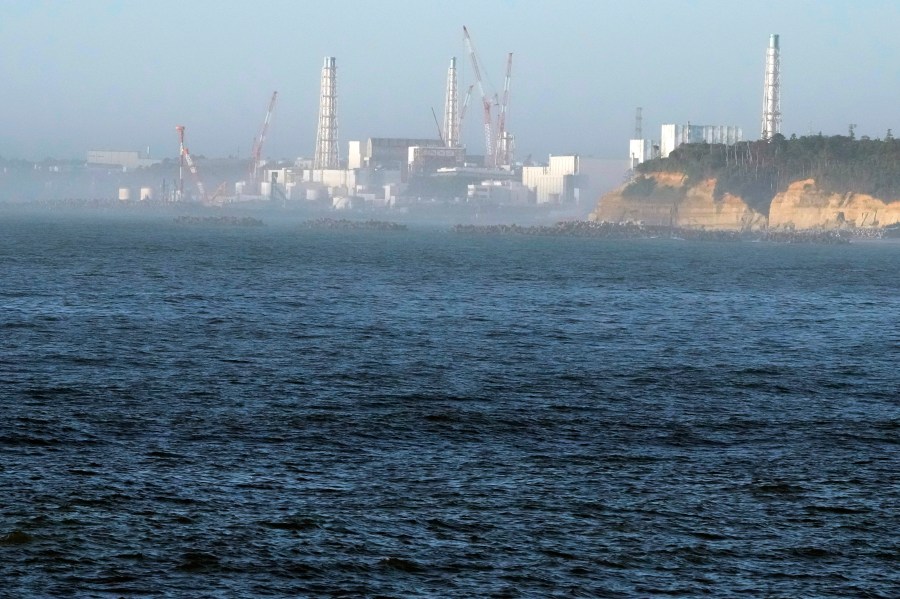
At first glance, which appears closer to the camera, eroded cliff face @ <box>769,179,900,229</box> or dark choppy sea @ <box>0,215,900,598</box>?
dark choppy sea @ <box>0,215,900,598</box>

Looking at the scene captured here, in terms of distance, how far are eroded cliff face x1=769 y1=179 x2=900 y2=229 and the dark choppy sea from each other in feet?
417

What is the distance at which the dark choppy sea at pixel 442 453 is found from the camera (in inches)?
810

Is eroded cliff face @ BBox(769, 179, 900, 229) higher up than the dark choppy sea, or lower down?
higher up

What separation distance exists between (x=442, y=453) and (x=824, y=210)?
6760 inches

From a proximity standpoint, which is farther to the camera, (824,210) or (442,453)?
(824,210)

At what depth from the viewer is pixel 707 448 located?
29812 millimetres

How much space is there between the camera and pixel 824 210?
19075 cm

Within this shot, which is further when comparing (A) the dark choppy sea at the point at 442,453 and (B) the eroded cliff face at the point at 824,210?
(B) the eroded cliff face at the point at 824,210

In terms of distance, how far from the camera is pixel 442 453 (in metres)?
28.8

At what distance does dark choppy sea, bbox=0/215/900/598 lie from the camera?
67.5ft

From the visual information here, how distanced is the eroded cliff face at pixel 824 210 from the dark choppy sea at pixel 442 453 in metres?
127

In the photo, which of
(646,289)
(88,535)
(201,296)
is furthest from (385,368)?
(646,289)

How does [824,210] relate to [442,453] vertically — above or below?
above

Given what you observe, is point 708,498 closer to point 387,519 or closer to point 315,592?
point 387,519
